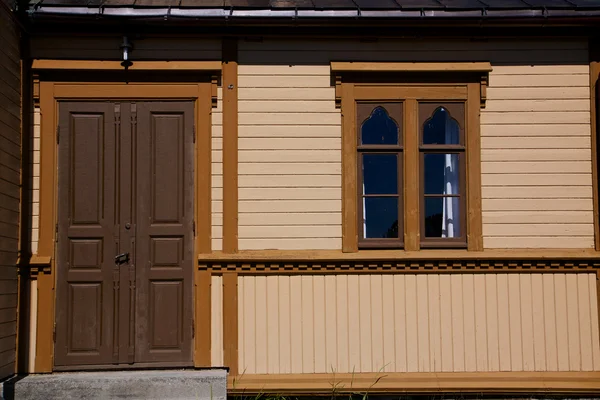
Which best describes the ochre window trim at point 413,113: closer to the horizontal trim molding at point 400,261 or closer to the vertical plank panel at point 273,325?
the horizontal trim molding at point 400,261

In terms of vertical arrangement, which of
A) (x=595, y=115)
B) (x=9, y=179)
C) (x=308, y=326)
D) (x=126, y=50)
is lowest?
(x=308, y=326)

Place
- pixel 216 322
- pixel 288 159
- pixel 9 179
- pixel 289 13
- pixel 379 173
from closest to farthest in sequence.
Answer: pixel 9 179, pixel 289 13, pixel 216 322, pixel 288 159, pixel 379 173

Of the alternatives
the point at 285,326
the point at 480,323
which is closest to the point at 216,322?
the point at 285,326

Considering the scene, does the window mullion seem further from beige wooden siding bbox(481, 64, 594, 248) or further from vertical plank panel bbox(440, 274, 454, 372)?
beige wooden siding bbox(481, 64, 594, 248)

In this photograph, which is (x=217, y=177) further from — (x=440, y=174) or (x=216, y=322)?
(x=440, y=174)

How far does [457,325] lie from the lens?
6.45 meters

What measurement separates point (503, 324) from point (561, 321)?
56 centimetres

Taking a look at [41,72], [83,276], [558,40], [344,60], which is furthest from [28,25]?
[558,40]

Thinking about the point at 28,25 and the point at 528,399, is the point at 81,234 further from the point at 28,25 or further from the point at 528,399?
the point at 528,399

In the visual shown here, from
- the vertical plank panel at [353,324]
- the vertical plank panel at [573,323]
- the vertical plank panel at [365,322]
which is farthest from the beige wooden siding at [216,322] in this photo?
the vertical plank panel at [573,323]

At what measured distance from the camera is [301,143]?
6.53 meters

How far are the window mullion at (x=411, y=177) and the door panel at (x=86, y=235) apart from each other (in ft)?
9.08

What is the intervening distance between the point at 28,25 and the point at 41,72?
441mm

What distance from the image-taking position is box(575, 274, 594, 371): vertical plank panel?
21.2ft
